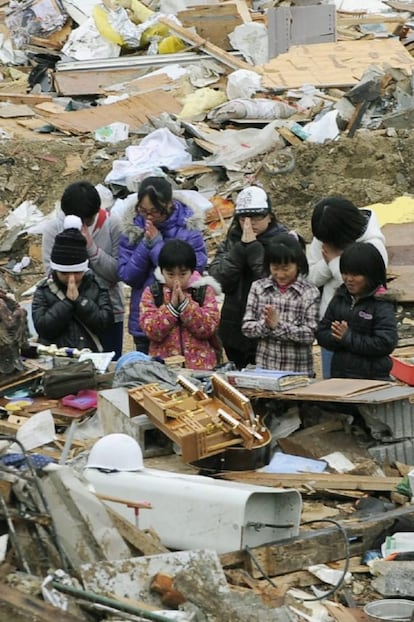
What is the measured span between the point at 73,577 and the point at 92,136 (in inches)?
529

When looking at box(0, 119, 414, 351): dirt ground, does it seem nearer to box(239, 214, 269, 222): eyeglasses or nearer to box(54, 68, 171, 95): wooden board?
box(54, 68, 171, 95): wooden board

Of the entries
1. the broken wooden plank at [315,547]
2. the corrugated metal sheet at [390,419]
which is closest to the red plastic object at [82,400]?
the corrugated metal sheet at [390,419]

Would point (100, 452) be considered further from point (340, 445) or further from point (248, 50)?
point (248, 50)

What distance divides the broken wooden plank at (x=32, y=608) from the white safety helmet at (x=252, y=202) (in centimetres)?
403

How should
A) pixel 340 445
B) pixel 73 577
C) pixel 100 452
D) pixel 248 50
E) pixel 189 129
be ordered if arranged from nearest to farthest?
pixel 73 577
pixel 100 452
pixel 340 445
pixel 189 129
pixel 248 50

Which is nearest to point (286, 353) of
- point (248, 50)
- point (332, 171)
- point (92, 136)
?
point (332, 171)

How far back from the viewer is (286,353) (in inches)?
304

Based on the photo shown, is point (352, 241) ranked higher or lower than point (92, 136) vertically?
higher

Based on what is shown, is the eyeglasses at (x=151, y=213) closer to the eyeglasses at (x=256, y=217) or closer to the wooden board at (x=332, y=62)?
the eyeglasses at (x=256, y=217)

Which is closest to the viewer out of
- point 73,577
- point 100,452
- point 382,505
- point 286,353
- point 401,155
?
point 73,577

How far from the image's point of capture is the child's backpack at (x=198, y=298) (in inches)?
313

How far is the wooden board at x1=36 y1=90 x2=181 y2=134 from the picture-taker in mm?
18156

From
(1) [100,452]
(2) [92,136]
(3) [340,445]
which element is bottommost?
(2) [92,136]

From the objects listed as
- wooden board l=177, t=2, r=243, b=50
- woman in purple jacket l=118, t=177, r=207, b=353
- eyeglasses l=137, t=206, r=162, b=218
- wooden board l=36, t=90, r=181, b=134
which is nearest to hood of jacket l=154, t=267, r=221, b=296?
woman in purple jacket l=118, t=177, r=207, b=353
